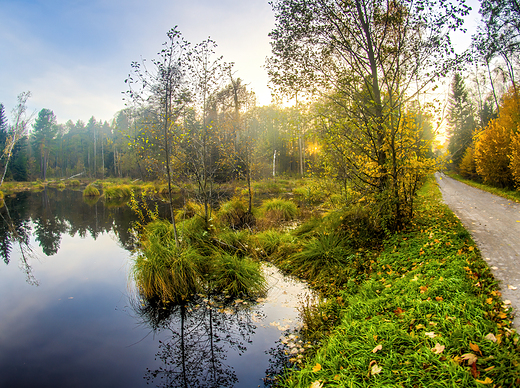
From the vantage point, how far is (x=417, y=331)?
2910 millimetres

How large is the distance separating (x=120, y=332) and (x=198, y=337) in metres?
1.42

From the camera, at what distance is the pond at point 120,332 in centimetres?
350

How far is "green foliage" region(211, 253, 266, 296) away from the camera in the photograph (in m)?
5.38

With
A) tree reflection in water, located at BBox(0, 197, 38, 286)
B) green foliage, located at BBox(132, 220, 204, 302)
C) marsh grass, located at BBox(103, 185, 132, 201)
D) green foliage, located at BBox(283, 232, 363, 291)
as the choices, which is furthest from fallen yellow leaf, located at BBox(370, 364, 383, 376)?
marsh grass, located at BBox(103, 185, 132, 201)

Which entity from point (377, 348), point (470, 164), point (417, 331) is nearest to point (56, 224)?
point (377, 348)

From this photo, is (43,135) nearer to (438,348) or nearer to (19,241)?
(19,241)

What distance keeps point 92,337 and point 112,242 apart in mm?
6224

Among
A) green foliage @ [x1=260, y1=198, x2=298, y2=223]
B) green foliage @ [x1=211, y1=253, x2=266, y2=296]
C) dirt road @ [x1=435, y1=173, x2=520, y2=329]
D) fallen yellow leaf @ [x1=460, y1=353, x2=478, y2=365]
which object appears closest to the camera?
fallen yellow leaf @ [x1=460, y1=353, x2=478, y2=365]

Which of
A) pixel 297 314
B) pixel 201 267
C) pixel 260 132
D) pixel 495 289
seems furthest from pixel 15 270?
pixel 260 132

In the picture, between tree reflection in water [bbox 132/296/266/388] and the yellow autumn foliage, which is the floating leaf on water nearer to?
tree reflection in water [bbox 132/296/266/388]

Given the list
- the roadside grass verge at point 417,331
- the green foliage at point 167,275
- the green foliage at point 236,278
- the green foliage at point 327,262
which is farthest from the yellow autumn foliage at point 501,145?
the green foliage at point 167,275

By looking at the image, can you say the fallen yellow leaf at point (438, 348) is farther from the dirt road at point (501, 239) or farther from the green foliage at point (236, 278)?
the green foliage at point (236, 278)

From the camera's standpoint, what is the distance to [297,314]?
4.57 meters

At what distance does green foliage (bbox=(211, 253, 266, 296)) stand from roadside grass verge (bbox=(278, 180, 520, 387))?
1.42 metres
